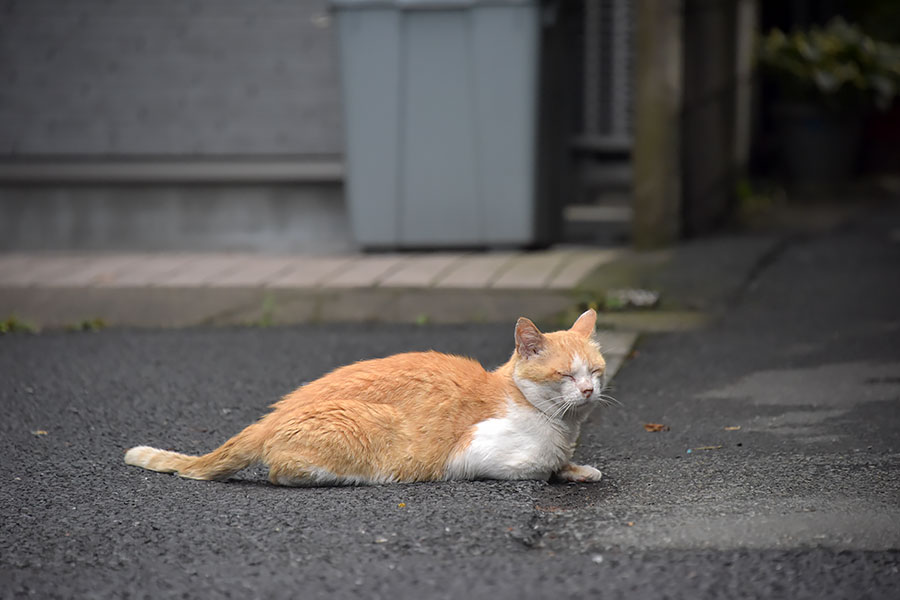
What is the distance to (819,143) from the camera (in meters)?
10.9

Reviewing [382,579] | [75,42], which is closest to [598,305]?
[382,579]

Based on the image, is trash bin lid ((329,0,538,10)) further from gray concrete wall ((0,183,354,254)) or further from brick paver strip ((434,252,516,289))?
brick paver strip ((434,252,516,289))

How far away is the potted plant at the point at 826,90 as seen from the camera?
10.3 m

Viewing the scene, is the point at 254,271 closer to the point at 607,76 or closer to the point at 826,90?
the point at 607,76

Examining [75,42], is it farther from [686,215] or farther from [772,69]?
[772,69]

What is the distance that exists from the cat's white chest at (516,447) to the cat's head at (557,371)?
0.18 feet

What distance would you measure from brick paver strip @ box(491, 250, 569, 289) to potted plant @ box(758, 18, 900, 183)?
4330 millimetres

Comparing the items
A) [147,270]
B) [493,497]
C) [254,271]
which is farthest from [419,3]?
[493,497]

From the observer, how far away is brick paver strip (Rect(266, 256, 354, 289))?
6781 millimetres

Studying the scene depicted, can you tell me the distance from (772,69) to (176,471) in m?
8.63

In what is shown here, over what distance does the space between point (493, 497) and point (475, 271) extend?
3656 millimetres

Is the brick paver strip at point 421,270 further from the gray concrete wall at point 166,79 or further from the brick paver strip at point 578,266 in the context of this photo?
the gray concrete wall at point 166,79

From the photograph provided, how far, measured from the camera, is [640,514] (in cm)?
320

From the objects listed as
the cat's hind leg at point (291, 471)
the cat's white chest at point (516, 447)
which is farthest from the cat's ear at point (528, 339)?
the cat's hind leg at point (291, 471)
